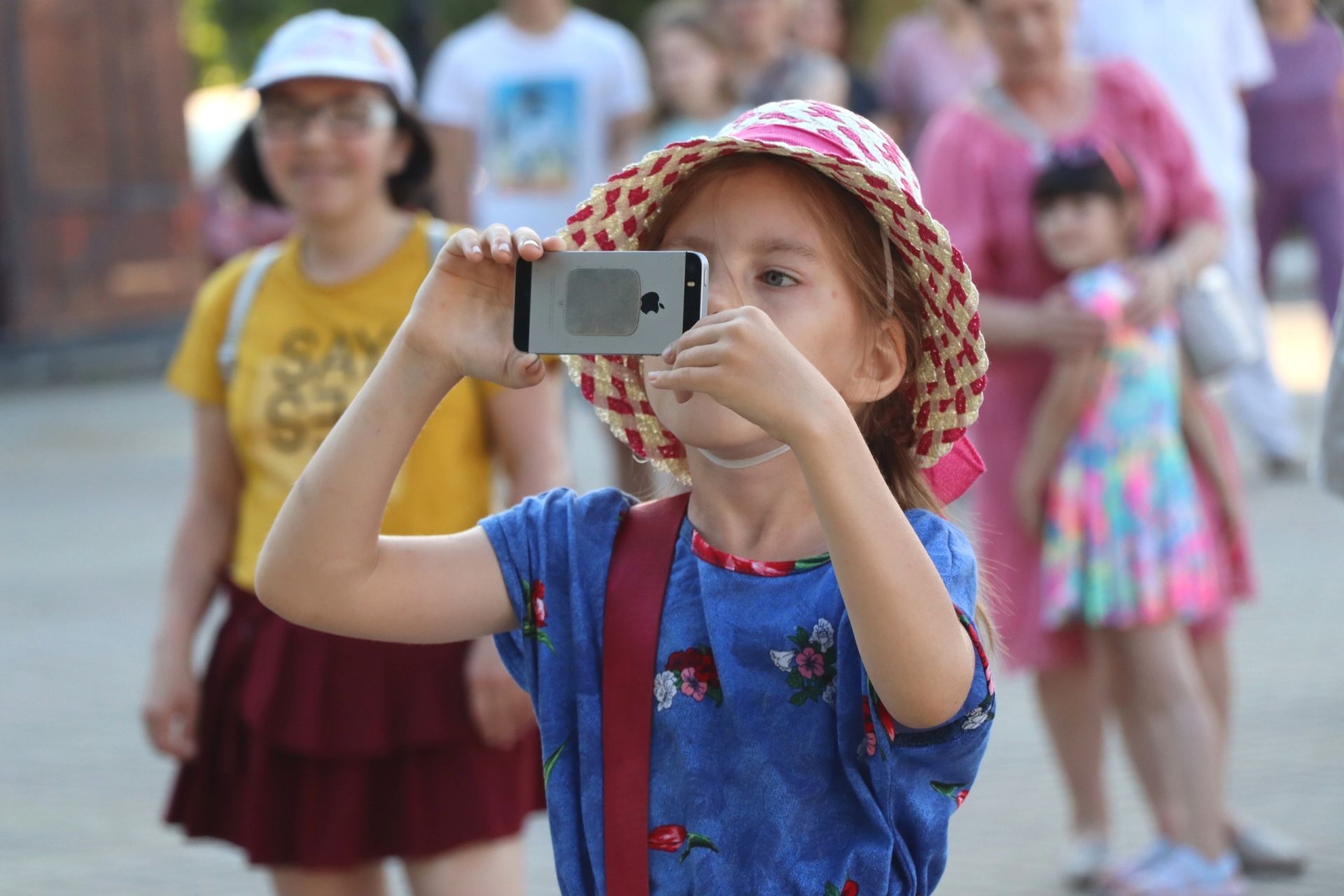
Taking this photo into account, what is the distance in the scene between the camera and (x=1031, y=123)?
15.5 ft

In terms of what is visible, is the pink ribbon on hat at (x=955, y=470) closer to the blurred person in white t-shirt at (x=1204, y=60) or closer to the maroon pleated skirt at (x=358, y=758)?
the maroon pleated skirt at (x=358, y=758)

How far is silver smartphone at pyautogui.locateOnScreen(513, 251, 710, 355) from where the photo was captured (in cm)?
200

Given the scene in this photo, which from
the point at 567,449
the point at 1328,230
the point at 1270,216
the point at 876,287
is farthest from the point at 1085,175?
the point at 1270,216

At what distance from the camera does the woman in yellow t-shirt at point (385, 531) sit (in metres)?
3.39

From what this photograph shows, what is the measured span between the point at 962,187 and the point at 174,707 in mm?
2303

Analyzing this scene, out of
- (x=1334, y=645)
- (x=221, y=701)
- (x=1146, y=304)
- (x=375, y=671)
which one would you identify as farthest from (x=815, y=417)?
(x=1334, y=645)

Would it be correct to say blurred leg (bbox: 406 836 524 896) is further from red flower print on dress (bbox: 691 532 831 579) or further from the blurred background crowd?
red flower print on dress (bbox: 691 532 831 579)

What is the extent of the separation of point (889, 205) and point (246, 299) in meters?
1.74

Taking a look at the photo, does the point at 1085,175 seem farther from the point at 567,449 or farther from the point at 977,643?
the point at 567,449

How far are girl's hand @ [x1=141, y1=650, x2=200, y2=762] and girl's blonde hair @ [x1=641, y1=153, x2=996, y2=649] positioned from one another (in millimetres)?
1561

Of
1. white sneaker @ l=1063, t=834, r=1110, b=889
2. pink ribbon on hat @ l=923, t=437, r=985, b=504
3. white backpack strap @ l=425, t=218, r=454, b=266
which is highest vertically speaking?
pink ribbon on hat @ l=923, t=437, r=985, b=504

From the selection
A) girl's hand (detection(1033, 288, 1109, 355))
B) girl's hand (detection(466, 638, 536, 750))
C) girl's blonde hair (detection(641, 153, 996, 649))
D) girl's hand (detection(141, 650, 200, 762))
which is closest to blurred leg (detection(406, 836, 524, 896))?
girl's hand (detection(466, 638, 536, 750))

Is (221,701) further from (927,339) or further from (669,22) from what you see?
(669,22)

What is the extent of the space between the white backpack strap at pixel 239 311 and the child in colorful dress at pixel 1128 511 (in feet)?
6.23
